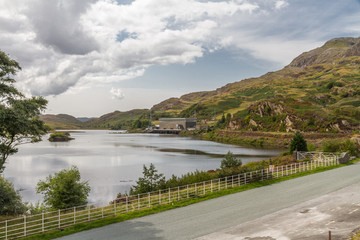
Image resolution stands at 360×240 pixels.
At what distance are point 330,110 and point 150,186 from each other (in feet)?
478

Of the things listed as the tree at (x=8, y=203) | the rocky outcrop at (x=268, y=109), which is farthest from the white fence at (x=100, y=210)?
the rocky outcrop at (x=268, y=109)

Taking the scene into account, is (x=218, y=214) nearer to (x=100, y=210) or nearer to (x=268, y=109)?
(x=100, y=210)

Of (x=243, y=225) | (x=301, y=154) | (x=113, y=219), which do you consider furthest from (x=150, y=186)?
(x=301, y=154)

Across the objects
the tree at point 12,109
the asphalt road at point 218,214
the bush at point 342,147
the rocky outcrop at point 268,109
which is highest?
the rocky outcrop at point 268,109

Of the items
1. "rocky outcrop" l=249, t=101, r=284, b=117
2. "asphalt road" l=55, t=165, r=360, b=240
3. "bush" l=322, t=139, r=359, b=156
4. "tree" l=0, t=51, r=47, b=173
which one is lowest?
"asphalt road" l=55, t=165, r=360, b=240

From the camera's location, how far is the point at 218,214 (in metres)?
22.5

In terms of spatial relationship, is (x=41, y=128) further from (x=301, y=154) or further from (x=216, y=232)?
→ (x=301, y=154)

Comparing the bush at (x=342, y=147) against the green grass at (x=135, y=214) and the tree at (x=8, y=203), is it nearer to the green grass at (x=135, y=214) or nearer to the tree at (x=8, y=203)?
the green grass at (x=135, y=214)

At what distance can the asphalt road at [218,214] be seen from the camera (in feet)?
60.4

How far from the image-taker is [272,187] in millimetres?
32156

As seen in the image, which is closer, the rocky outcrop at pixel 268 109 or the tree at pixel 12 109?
the tree at pixel 12 109

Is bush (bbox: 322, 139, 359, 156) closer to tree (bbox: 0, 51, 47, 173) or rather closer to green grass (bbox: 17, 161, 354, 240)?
green grass (bbox: 17, 161, 354, 240)

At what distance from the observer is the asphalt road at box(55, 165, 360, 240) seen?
18422mm

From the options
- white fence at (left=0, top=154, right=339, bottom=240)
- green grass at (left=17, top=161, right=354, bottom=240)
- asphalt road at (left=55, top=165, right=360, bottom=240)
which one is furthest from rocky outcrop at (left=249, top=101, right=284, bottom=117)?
green grass at (left=17, top=161, right=354, bottom=240)
